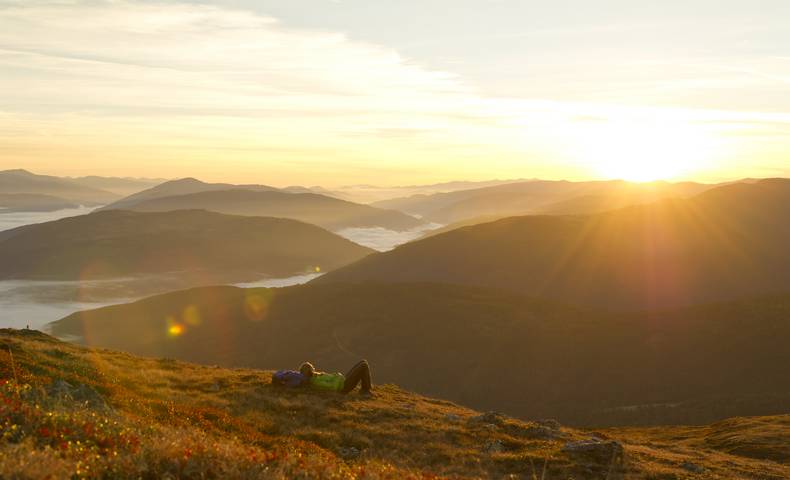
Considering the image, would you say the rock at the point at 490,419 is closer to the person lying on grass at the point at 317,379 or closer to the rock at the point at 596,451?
the rock at the point at 596,451

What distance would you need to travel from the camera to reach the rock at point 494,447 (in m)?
22.6

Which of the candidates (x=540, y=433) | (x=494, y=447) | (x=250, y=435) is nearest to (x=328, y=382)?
(x=494, y=447)

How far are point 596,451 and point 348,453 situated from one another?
10.3m

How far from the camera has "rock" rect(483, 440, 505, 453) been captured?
890 inches

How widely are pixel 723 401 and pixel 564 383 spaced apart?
23194 millimetres

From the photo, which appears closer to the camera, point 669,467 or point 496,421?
point 669,467

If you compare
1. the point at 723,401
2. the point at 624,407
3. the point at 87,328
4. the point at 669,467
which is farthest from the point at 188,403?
the point at 87,328

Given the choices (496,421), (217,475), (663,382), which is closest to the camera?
(217,475)

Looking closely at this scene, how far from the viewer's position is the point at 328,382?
28781 millimetres

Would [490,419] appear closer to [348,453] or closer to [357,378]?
[357,378]

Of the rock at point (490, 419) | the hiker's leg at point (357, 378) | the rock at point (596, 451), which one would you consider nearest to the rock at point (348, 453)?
the rock at point (596, 451)

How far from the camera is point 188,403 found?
22.3m

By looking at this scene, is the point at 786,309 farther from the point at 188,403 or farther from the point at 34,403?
the point at 34,403

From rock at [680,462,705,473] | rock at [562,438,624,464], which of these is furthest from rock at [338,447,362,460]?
rock at [680,462,705,473]
